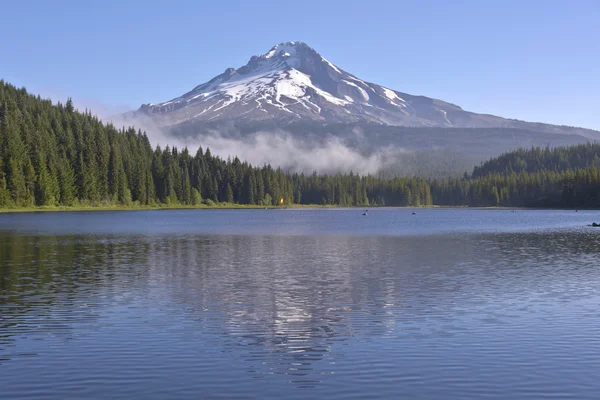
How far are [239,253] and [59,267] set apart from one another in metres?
19.8

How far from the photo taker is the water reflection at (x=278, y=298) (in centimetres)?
2631

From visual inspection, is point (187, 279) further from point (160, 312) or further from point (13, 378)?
point (13, 378)

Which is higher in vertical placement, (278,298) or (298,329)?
(278,298)

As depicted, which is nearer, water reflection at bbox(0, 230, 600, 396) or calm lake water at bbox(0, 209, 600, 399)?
calm lake water at bbox(0, 209, 600, 399)

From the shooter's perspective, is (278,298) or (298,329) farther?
(278,298)

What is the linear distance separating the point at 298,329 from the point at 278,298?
30.3 ft

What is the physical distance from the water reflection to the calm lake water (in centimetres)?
13

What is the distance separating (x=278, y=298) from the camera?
3875 centimetres

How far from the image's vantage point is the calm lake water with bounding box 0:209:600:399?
21.0 m

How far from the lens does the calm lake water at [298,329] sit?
2103 cm

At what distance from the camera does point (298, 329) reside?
29.6m

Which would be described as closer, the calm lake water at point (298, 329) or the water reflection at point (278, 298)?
the calm lake water at point (298, 329)

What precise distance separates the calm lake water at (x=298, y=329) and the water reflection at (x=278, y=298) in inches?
5.1

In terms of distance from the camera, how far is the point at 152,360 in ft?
78.0
